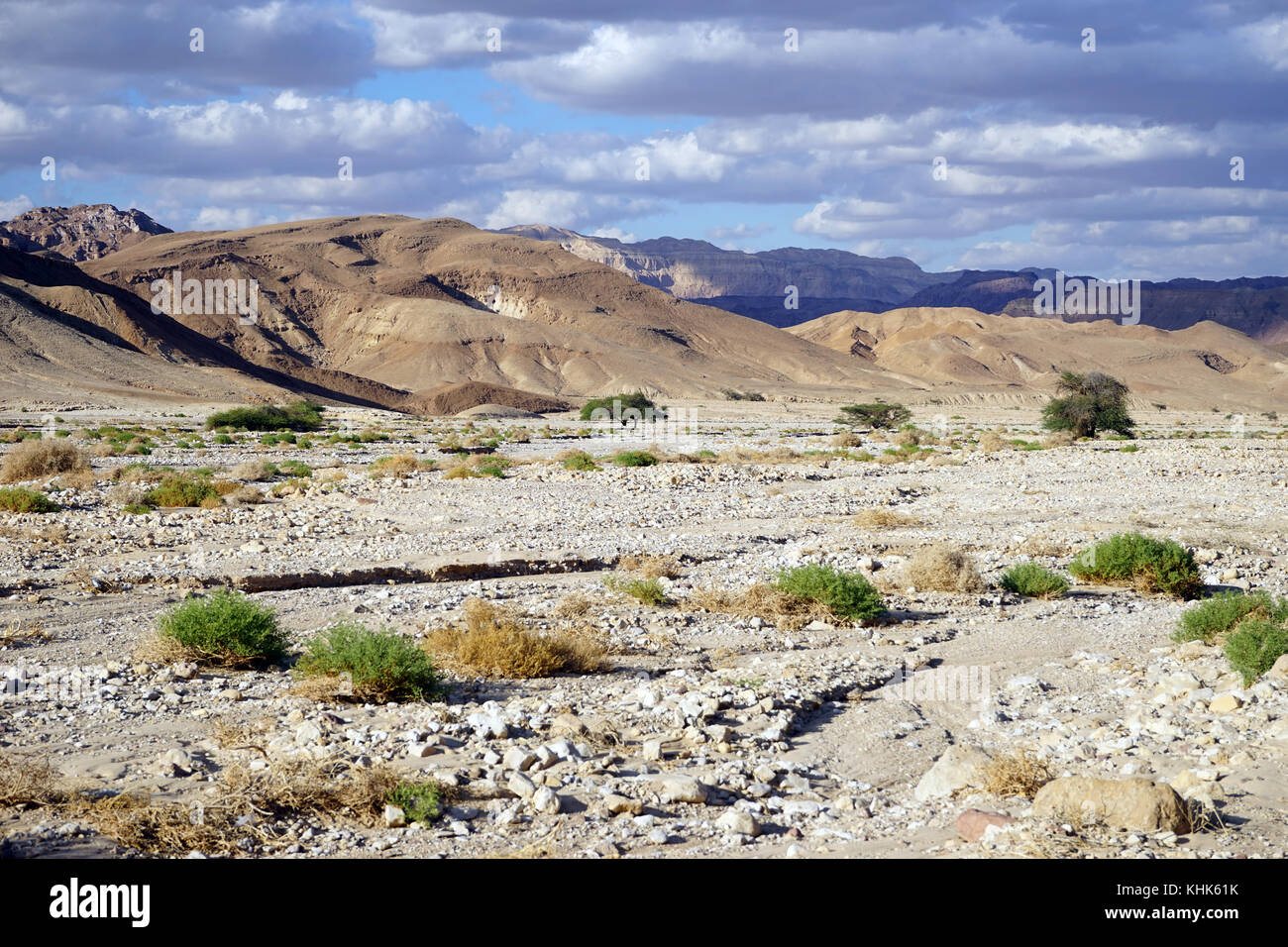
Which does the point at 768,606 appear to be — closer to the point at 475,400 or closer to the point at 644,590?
the point at 644,590

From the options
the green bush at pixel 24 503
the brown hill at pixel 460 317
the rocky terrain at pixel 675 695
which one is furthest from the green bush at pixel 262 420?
the brown hill at pixel 460 317

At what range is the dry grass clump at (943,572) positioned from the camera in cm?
1311

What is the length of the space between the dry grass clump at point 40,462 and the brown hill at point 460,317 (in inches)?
3263

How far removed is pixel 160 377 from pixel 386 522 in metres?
66.9

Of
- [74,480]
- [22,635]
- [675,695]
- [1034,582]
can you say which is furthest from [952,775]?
[74,480]

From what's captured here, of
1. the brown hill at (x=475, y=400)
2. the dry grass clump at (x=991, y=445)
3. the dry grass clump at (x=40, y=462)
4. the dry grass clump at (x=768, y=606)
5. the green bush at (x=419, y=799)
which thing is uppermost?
the brown hill at (x=475, y=400)

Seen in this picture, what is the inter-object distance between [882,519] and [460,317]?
10546 centimetres

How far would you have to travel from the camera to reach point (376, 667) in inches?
319

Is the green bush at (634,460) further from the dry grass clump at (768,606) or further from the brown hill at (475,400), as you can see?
the brown hill at (475,400)

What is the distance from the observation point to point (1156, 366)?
454ft

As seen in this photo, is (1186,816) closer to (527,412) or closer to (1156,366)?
(527,412)

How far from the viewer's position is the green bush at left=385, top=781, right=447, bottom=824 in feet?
19.2
